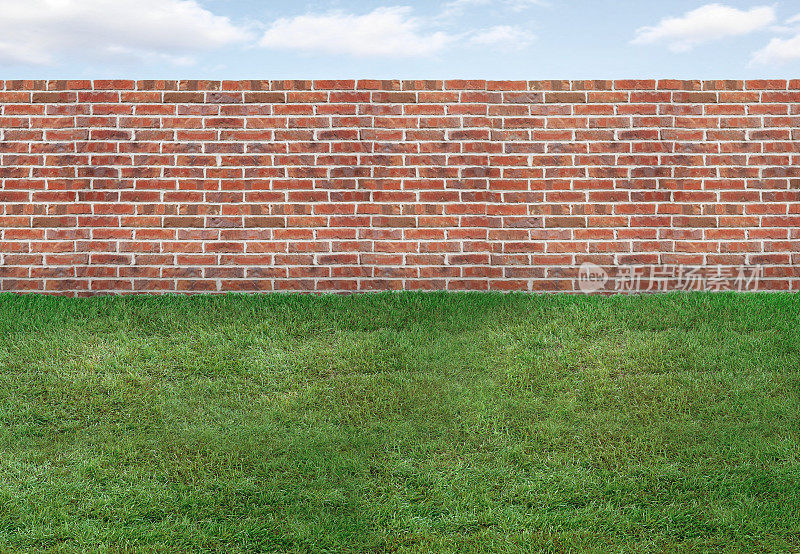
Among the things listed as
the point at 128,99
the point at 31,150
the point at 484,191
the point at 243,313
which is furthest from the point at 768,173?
the point at 31,150

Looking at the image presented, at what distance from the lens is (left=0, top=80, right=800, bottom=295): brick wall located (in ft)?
18.1

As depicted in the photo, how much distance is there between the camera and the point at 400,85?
5.56 metres

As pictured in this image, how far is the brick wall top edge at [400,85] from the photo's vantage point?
556 centimetres

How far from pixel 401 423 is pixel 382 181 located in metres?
2.37

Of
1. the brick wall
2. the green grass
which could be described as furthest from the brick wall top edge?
the green grass

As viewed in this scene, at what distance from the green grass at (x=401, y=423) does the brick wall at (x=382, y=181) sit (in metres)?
0.38

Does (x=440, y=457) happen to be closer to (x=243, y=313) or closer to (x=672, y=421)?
(x=672, y=421)

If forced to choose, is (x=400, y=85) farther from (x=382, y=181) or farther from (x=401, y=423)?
(x=401, y=423)

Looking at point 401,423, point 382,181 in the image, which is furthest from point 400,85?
point 401,423

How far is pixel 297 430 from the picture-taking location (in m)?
3.71

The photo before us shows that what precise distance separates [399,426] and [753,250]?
3654mm

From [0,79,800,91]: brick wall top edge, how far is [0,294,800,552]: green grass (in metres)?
1.71

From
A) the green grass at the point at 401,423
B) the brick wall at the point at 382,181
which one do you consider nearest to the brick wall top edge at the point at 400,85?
the brick wall at the point at 382,181

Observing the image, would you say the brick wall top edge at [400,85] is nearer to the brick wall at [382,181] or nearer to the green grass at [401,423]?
the brick wall at [382,181]
